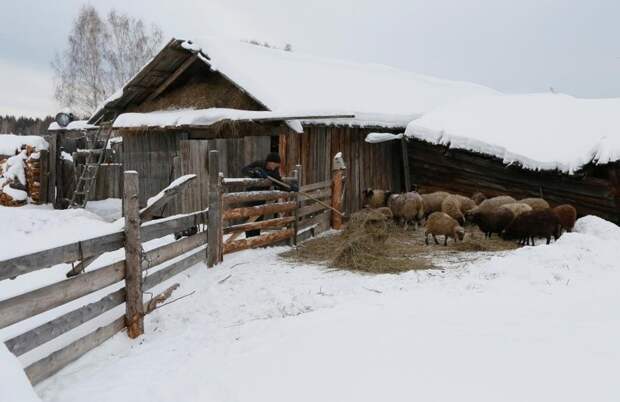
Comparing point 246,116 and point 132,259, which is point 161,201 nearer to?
point 132,259

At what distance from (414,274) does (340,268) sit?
→ 1.12 meters

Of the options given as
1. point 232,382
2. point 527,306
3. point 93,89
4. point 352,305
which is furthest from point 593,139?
point 93,89

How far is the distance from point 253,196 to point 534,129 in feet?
28.1

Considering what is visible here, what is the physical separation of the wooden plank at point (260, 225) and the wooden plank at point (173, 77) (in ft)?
16.6

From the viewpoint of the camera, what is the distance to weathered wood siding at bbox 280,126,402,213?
12005mm

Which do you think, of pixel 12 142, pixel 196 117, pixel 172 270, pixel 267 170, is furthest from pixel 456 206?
pixel 12 142

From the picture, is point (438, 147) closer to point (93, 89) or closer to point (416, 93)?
point (416, 93)

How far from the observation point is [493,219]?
989 cm

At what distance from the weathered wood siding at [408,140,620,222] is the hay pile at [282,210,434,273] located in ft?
16.4

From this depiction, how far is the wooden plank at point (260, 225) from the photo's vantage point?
7.95 metres

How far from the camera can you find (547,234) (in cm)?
928

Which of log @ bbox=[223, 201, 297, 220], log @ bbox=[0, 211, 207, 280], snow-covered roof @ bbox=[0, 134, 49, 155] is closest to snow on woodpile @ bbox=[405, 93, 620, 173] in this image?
log @ bbox=[223, 201, 297, 220]

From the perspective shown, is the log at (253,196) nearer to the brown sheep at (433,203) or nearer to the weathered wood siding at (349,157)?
the weathered wood siding at (349,157)

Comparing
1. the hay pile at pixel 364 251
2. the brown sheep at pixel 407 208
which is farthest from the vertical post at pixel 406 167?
the hay pile at pixel 364 251
